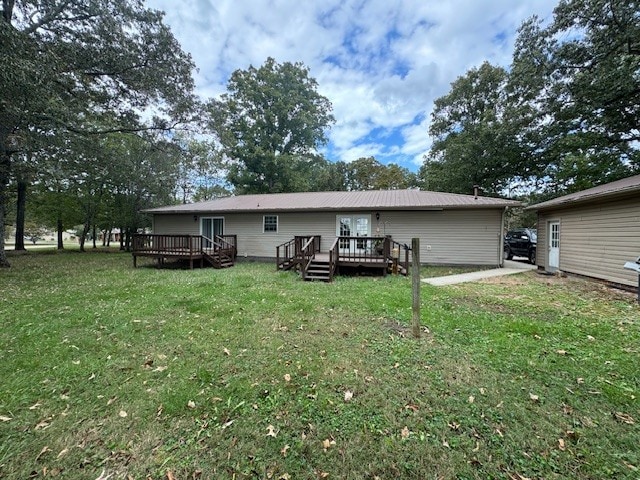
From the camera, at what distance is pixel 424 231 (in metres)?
11.7

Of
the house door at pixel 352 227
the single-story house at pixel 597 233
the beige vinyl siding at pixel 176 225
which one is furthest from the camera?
the beige vinyl siding at pixel 176 225

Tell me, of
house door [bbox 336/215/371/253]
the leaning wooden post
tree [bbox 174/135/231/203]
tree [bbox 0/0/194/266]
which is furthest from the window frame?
tree [bbox 174/135/231/203]

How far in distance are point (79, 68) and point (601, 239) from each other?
1732 cm

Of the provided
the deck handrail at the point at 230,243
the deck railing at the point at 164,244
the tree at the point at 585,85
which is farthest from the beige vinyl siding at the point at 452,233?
the deck railing at the point at 164,244

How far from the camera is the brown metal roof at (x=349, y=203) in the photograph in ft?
35.4

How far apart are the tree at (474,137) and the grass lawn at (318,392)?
15.8 metres

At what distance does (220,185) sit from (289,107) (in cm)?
1074

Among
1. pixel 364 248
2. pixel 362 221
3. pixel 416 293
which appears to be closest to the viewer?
pixel 416 293

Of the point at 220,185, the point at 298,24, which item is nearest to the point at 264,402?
the point at 298,24

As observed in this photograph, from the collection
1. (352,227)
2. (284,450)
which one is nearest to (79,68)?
(352,227)

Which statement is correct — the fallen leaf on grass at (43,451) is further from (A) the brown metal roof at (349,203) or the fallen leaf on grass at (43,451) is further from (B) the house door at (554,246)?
(B) the house door at (554,246)

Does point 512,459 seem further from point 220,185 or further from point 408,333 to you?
point 220,185

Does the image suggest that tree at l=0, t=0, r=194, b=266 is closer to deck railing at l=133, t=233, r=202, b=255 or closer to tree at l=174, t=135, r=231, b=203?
deck railing at l=133, t=233, r=202, b=255

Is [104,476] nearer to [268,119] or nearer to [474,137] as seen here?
[474,137]
